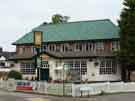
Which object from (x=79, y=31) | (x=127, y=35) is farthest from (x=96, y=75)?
(x=79, y=31)

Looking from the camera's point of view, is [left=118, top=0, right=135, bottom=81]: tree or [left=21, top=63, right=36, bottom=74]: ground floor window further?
[left=21, top=63, right=36, bottom=74]: ground floor window

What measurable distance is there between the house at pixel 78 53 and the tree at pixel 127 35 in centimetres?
291

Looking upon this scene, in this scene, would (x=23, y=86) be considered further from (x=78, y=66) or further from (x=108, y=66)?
(x=108, y=66)

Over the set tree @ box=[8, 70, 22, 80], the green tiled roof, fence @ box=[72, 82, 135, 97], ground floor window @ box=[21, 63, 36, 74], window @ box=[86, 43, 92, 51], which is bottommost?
fence @ box=[72, 82, 135, 97]

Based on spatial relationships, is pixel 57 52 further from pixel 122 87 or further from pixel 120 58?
pixel 122 87

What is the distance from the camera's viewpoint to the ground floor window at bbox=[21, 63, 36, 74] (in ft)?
197

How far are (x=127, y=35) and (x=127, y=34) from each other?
0.47 feet

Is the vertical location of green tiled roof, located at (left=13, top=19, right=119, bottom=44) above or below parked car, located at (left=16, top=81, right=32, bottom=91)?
above

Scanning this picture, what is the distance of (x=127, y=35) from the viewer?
52719 millimetres

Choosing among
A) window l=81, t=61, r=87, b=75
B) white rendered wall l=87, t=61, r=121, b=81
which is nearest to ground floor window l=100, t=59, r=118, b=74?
white rendered wall l=87, t=61, r=121, b=81

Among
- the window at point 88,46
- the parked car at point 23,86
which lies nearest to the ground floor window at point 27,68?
the window at point 88,46

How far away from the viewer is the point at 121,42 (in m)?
53.5

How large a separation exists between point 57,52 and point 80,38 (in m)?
3.88

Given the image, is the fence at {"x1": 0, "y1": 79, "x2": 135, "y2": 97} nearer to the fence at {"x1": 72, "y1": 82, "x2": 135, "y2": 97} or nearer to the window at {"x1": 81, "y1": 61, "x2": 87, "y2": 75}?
the fence at {"x1": 72, "y1": 82, "x2": 135, "y2": 97}
